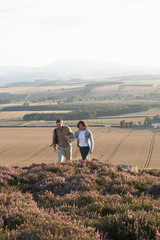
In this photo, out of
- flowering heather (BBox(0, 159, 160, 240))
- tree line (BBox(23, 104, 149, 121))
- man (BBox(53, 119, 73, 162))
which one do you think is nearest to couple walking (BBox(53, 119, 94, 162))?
man (BBox(53, 119, 73, 162))

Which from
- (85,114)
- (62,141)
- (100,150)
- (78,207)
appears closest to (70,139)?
(62,141)

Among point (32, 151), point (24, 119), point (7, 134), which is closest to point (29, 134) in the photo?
point (7, 134)

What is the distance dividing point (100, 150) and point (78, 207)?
1975 inches

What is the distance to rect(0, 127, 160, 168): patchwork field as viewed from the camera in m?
45.9

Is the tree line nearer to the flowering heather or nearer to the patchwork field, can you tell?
the patchwork field

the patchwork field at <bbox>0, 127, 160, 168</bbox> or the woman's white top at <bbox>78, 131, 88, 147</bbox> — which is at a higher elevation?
the woman's white top at <bbox>78, 131, 88, 147</bbox>

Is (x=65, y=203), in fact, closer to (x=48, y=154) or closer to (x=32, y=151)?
(x=48, y=154)

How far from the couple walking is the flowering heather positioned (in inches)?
116

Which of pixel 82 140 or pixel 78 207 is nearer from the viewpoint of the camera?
pixel 78 207

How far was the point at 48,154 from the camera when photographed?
52.5 meters

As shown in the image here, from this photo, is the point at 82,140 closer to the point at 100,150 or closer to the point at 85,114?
the point at 100,150

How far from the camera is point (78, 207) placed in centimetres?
641

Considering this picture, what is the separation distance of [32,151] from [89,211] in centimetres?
5126

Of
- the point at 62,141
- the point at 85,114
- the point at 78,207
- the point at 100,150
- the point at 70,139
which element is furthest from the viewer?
the point at 85,114
